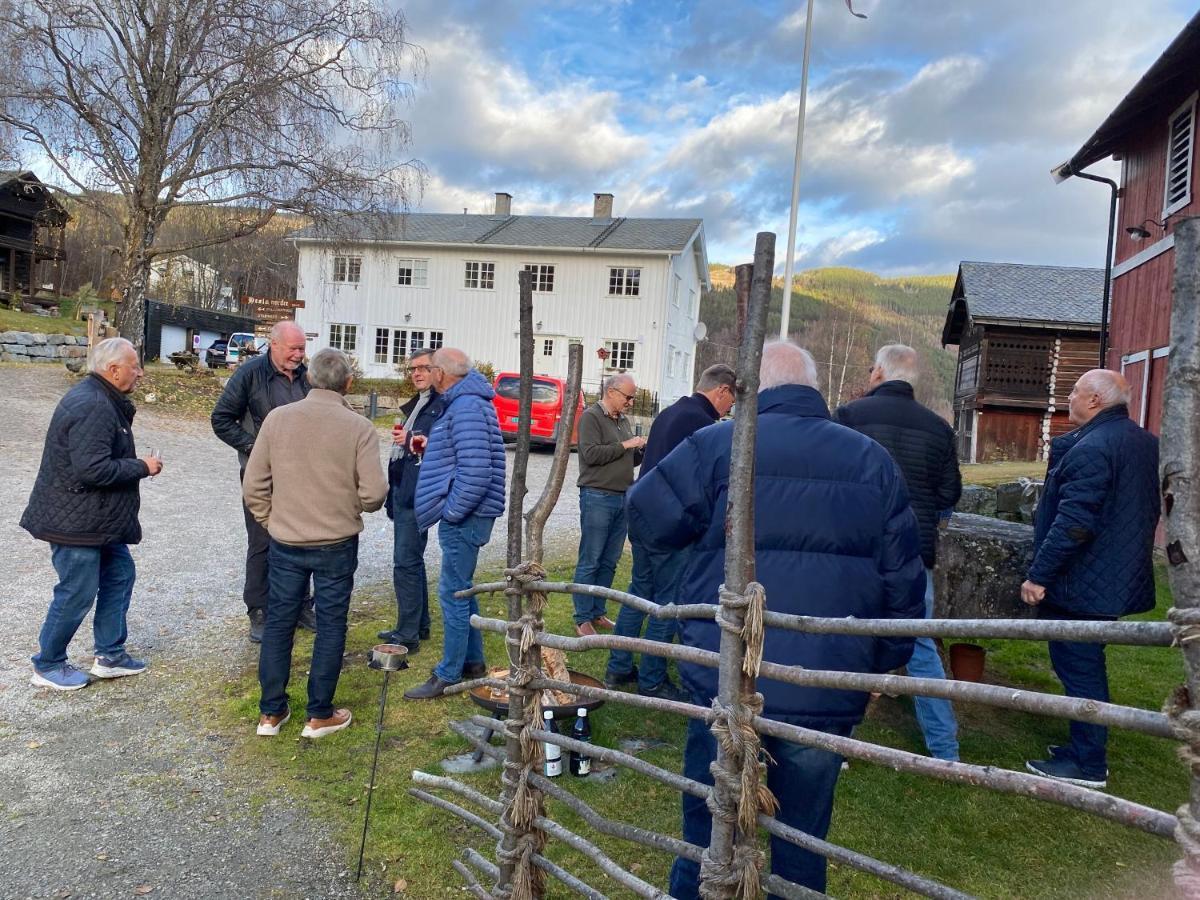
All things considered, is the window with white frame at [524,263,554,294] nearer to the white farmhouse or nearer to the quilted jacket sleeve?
the white farmhouse

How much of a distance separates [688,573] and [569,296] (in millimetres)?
30826

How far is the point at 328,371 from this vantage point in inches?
168

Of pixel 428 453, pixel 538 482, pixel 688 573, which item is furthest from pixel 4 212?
pixel 688 573

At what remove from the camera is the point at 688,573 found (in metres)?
2.67

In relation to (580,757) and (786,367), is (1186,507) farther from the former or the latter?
(580,757)

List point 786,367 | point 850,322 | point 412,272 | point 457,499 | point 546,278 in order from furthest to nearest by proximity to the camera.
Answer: point 850,322 < point 412,272 < point 546,278 < point 457,499 < point 786,367

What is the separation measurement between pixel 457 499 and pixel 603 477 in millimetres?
1599

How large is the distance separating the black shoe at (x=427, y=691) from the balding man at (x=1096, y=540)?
10.2ft

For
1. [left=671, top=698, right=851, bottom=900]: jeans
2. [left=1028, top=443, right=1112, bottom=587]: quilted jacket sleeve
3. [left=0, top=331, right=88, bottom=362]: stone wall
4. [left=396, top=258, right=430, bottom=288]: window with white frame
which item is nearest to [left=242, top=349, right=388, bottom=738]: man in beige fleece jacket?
[left=671, top=698, right=851, bottom=900]: jeans

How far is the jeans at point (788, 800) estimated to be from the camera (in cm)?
242

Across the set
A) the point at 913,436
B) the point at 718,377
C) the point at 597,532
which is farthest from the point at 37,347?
the point at 913,436

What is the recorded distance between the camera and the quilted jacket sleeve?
3.81 m

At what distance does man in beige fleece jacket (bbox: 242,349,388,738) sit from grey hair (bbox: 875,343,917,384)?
8.63 feet

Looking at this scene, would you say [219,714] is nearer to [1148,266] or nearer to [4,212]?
[1148,266]
